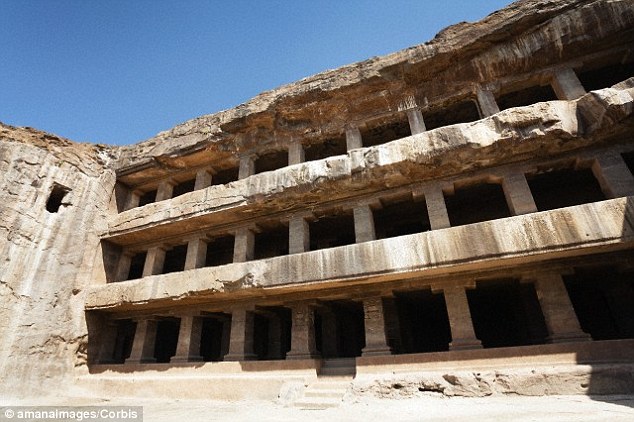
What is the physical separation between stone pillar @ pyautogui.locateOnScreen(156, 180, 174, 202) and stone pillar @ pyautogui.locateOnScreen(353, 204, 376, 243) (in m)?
7.56

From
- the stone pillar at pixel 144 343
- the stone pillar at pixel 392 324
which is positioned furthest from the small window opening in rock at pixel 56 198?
the stone pillar at pixel 392 324

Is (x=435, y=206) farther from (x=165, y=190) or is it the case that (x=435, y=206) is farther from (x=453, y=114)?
(x=165, y=190)

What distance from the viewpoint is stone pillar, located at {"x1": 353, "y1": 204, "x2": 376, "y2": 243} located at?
28.0ft

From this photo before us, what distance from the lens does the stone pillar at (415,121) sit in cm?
923

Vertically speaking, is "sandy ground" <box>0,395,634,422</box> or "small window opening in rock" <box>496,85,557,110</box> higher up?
"small window opening in rock" <box>496,85,557,110</box>

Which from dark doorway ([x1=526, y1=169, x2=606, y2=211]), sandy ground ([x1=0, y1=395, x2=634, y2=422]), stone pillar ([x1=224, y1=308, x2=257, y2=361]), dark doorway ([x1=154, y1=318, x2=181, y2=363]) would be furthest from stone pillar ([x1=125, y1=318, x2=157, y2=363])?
dark doorway ([x1=526, y1=169, x2=606, y2=211])

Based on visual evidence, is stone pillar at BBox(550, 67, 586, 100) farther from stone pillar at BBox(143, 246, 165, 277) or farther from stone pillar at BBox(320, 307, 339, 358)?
stone pillar at BBox(143, 246, 165, 277)

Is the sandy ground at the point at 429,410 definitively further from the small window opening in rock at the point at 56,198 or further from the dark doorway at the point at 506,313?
the small window opening in rock at the point at 56,198

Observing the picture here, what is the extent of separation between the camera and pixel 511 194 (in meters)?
7.59

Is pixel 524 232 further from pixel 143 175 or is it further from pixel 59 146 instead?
pixel 59 146

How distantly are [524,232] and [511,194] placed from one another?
1.38 metres

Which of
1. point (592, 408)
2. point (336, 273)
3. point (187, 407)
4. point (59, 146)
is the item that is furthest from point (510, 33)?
point (59, 146)

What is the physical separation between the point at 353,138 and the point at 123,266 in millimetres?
9553

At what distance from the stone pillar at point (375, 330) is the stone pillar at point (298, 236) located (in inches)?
87.6
